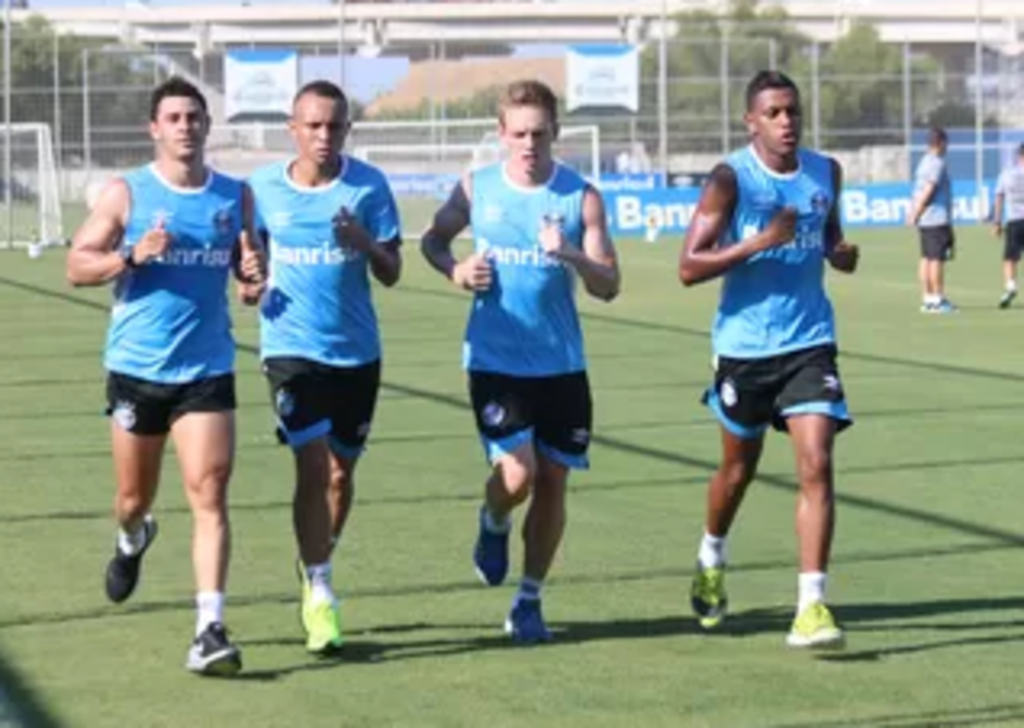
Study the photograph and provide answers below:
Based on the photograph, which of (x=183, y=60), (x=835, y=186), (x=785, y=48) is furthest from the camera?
(x=785, y=48)

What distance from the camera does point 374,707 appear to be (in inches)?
313

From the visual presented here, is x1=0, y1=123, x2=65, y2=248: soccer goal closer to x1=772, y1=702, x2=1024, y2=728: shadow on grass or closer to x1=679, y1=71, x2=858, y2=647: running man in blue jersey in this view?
x1=679, y1=71, x2=858, y2=647: running man in blue jersey

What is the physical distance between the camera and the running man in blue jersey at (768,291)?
29.9 ft

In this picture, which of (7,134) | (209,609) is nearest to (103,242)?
(209,609)

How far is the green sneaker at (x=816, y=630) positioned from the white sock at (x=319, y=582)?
5.31 ft

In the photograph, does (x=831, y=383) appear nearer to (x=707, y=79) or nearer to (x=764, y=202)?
(x=764, y=202)

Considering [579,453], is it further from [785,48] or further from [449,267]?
[785,48]

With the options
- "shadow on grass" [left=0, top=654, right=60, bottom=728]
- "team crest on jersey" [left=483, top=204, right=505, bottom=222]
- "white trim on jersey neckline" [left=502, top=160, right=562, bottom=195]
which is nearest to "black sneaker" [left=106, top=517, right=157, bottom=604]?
"shadow on grass" [left=0, top=654, right=60, bottom=728]

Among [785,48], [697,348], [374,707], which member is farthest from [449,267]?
[785,48]

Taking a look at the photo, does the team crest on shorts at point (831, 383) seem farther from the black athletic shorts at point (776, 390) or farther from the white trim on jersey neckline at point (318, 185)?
the white trim on jersey neckline at point (318, 185)

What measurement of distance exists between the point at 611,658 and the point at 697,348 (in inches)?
526

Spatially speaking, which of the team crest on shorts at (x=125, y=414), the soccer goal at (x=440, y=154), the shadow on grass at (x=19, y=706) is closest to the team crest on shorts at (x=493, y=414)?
the team crest on shorts at (x=125, y=414)

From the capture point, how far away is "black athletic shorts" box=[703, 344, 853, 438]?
911 cm

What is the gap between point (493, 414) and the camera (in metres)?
9.15
